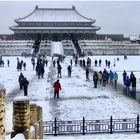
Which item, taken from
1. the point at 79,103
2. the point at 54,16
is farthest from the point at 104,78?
the point at 54,16

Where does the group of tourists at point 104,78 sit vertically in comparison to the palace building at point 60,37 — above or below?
below

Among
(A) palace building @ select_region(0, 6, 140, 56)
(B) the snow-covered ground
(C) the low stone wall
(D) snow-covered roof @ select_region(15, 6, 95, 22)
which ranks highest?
(D) snow-covered roof @ select_region(15, 6, 95, 22)

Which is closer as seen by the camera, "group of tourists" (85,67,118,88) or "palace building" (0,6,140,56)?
"group of tourists" (85,67,118,88)

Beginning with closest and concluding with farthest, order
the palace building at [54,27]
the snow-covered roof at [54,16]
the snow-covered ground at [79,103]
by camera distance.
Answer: the snow-covered ground at [79,103] < the palace building at [54,27] < the snow-covered roof at [54,16]

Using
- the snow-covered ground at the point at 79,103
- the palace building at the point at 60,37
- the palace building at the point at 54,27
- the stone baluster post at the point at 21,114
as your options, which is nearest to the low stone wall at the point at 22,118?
the stone baluster post at the point at 21,114

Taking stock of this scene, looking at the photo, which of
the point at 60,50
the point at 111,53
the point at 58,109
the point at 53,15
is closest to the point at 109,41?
the point at 111,53

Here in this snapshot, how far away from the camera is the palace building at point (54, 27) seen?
311 ft

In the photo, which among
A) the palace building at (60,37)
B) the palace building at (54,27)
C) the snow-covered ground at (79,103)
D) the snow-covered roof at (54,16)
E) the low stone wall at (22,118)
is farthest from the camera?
the snow-covered roof at (54,16)

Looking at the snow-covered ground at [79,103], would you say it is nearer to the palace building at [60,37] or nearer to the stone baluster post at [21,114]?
the stone baluster post at [21,114]

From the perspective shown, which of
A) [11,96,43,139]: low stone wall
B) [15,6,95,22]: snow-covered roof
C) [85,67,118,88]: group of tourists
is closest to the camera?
[11,96,43,139]: low stone wall

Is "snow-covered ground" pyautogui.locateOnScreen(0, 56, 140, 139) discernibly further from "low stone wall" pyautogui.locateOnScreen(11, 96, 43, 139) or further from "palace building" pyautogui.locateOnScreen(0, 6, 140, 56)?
"palace building" pyautogui.locateOnScreen(0, 6, 140, 56)

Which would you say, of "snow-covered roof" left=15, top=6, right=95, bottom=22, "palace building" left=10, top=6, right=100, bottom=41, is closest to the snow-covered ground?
"palace building" left=10, top=6, right=100, bottom=41

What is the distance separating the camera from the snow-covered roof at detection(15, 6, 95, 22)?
4000 inches

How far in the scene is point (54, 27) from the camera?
9769cm
